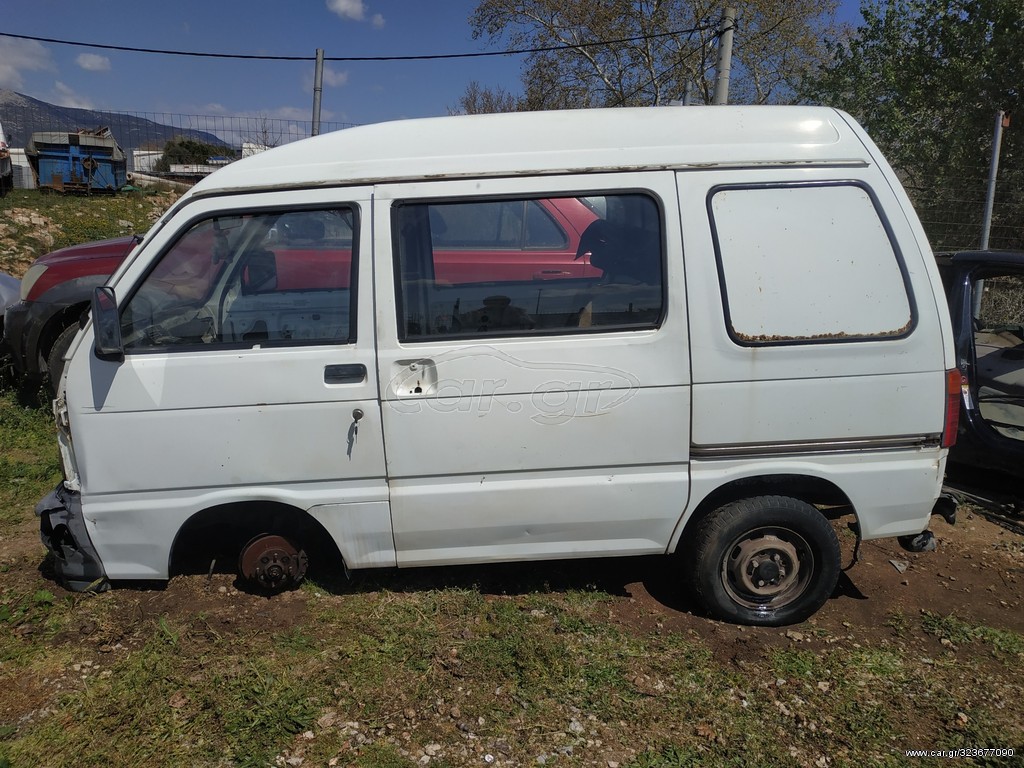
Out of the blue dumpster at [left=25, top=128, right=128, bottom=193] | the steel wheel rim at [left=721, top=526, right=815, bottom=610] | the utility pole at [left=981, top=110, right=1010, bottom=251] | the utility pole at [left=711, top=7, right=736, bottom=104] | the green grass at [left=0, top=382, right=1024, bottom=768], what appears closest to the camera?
the green grass at [left=0, top=382, right=1024, bottom=768]

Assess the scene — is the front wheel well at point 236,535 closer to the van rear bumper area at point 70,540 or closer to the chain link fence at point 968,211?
the van rear bumper area at point 70,540

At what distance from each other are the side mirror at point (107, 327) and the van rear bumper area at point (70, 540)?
29.1 inches

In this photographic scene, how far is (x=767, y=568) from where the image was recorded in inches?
130

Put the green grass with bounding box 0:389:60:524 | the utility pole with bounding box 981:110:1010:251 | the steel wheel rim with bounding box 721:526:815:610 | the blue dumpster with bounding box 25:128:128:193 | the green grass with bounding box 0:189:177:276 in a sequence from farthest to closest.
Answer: the blue dumpster with bounding box 25:128:128:193 → the green grass with bounding box 0:189:177:276 → the utility pole with bounding box 981:110:1010:251 → the green grass with bounding box 0:389:60:524 → the steel wheel rim with bounding box 721:526:815:610

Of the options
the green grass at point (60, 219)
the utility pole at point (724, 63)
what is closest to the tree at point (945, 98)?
the utility pole at point (724, 63)

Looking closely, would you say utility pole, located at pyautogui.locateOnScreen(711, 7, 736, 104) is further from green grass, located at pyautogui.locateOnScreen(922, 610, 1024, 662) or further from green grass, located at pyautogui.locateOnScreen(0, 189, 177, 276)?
green grass, located at pyautogui.locateOnScreen(0, 189, 177, 276)

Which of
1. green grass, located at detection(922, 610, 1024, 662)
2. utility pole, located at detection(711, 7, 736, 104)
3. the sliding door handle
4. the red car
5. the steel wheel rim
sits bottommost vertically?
green grass, located at detection(922, 610, 1024, 662)

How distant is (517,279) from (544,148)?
0.57m

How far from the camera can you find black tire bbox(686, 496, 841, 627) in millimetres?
3234

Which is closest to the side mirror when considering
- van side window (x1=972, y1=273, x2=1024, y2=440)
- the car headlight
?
the car headlight

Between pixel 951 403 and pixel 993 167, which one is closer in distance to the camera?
pixel 951 403

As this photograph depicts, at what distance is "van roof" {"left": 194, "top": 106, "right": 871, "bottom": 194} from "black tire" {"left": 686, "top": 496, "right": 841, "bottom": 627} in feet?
5.14

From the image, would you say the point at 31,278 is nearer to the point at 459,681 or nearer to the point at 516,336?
the point at 516,336

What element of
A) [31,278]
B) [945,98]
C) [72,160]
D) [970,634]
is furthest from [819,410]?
[72,160]
